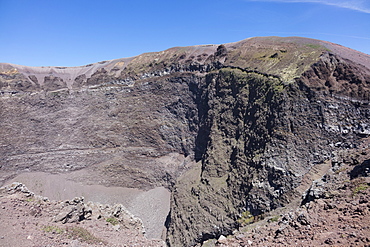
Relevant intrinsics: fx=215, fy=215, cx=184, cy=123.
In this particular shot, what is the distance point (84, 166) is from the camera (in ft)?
123

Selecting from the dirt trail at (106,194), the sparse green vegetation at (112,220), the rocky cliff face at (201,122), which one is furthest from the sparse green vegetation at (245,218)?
the dirt trail at (106,194)

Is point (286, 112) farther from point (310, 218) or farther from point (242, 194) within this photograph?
point (310, 218)

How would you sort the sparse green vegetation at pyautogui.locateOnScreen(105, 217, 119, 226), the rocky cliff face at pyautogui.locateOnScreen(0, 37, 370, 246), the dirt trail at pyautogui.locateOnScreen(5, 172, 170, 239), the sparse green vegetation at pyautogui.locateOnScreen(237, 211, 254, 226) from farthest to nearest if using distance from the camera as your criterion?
the dirt trail at pyautogui.locateOnScreen(5, 172, 170, 239)
the rocky cliff face at pyautogui.locateOnScreen(0, 37, 370, 246)
the sparse green vegetation at pyautogui.locateOnScreen(237, 211, 254, 226)
the sparse green vegetation at pyautogui.locateOnScreen(105, 217, 119, 226)

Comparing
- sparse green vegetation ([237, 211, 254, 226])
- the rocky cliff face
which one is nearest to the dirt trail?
the rocky cliff face

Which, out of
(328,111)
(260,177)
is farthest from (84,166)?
(328,111)

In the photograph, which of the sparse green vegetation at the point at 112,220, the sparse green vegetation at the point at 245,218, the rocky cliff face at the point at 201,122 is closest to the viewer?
the sparse green vegetation at the point at 112,220

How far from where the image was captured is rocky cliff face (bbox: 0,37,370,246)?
20.2 meters

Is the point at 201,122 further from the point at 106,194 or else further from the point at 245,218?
the point at 106,194

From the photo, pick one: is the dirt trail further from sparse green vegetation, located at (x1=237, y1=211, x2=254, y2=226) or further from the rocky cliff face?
sparse green vegetation, located at (x1=237, y1=211, x2=254, y2=226)

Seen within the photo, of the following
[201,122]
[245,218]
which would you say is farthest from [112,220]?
[201,122]

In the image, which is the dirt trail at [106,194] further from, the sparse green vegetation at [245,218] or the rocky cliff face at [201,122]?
the sparse green vegetation at [245,218]

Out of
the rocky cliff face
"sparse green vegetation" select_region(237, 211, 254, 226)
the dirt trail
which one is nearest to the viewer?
"sparse green vegetation" select_region(237, 211, 254, 226)

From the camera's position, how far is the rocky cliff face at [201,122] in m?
20.2

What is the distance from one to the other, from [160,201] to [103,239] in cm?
2419
